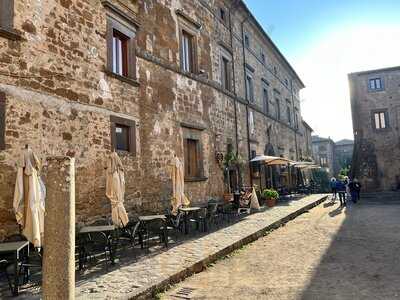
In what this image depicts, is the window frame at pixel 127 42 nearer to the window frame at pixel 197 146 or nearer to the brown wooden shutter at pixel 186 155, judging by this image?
the window frame at pixel 197 146

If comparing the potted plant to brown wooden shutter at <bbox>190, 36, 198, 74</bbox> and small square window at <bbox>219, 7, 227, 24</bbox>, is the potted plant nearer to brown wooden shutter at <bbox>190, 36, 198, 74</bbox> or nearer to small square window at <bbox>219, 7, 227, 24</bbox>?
brown wooden shutter at <bbox>190, 36, 198, 74</bbox>

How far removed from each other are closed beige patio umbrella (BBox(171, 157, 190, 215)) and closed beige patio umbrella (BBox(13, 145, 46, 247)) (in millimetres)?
3753

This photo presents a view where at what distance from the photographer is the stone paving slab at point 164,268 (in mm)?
4730

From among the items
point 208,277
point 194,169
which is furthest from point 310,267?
point 194,169

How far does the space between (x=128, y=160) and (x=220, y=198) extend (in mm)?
5592

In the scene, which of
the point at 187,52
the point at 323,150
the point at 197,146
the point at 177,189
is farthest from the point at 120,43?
the point at 323,150

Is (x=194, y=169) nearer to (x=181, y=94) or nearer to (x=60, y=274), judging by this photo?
(x=181, y=94)

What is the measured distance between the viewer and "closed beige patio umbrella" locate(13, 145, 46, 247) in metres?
5.39

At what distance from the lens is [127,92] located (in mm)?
9828

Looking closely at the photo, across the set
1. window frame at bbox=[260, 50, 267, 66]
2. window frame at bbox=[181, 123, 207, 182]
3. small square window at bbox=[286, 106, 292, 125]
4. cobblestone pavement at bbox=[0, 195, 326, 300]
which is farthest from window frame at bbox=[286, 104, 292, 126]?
cobblestone pavement at bbox=[0, 195, 326, 300]

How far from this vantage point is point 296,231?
995 centimetres

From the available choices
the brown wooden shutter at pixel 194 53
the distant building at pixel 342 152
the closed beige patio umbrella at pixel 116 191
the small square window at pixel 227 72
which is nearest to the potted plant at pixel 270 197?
the small square window at pixel 227 72

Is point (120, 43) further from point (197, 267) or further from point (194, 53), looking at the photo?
point (197, 267)

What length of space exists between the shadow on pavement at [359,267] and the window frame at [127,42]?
6936mm
